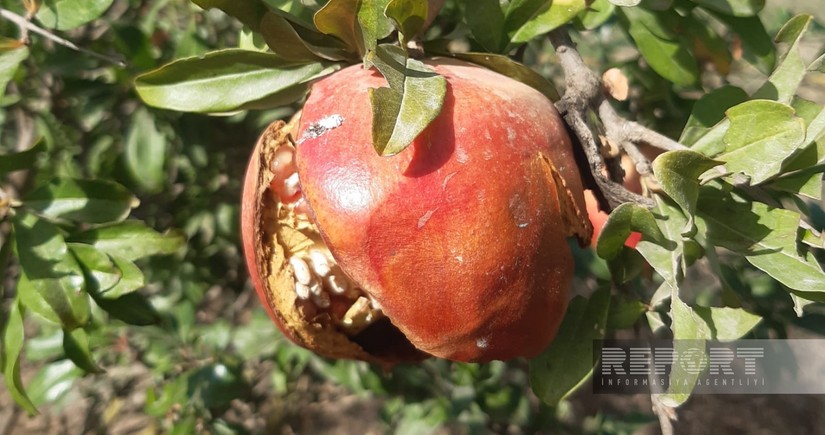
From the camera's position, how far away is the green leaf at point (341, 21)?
26.0 inches

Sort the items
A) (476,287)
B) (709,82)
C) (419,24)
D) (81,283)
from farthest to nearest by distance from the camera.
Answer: (709,82)
(81,283)
(419,24)
(476,287)

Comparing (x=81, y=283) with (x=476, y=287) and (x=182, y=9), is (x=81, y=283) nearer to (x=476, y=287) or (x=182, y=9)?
(x=476, y=287)

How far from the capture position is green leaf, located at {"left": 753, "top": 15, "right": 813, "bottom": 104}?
748mm

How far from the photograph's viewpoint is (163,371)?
1.45 meters

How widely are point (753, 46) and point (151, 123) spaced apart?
928mm

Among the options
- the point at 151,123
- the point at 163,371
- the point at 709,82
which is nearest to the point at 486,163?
the point at 151,123

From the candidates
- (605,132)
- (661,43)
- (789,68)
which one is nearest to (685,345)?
(605,132)

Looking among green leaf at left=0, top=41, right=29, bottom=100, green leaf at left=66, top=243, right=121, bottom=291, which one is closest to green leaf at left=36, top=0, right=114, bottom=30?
green leaf at left=0, top=41, right=29, bottom=100

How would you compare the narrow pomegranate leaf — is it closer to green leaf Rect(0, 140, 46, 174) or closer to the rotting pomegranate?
the rotting pomegranate

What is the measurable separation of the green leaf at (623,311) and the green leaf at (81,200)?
61 centimetres

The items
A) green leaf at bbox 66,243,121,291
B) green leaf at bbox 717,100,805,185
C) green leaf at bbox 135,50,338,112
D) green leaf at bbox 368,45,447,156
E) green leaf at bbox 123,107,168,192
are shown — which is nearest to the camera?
green leaf at bbox 368,45,447,156

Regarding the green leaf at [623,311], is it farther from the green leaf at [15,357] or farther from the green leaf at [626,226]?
the green leaf at [15,357]

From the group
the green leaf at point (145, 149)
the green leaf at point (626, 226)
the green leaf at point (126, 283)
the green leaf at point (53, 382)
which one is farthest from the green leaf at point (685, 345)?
the green leaf at point (53, 382)

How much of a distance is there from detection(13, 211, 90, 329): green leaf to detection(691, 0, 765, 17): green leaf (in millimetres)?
788
